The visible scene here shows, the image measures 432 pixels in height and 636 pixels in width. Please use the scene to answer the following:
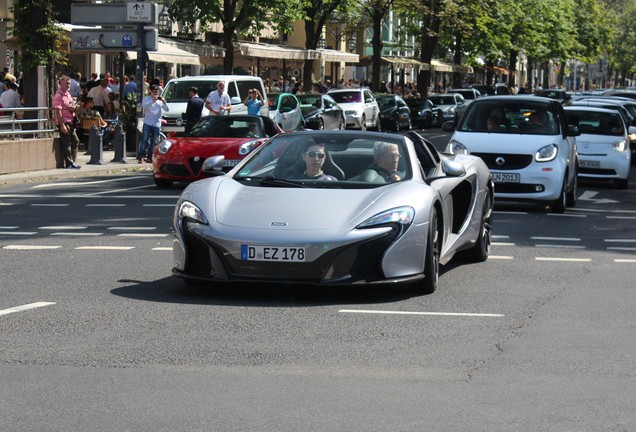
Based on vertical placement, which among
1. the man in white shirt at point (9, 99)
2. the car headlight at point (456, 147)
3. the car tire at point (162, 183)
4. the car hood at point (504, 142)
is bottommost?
the car tire at point (162, 183)

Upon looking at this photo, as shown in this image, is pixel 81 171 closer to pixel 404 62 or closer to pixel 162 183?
pixel 162 183

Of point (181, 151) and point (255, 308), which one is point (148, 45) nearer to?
point (181, 151)

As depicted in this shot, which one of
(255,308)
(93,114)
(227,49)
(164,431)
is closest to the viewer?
(164,431)

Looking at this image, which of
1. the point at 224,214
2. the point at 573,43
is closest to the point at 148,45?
the point at 224,214

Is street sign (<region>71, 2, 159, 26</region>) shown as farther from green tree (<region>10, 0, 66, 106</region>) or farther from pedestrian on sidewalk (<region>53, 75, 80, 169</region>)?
pedestrian on sidewalk (<region>53, 75, 80, 169</region>)

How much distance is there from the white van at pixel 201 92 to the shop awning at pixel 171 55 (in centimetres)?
477

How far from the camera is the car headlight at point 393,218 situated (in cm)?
1007

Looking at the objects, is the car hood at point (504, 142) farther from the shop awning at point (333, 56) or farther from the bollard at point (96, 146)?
the shop awning at point (333, 56)

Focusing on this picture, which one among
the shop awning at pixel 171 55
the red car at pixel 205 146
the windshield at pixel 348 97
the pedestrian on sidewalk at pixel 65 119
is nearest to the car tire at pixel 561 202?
the red car at pixel 205 146

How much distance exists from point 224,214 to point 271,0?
3745 centimetres

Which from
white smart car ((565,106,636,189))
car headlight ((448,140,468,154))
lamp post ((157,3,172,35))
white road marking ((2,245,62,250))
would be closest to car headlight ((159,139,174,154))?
car headlight ((448,140,468,154))

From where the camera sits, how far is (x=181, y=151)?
23.0 metres

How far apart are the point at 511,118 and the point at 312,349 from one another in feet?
42.3

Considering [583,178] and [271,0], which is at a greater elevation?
[271,0]
